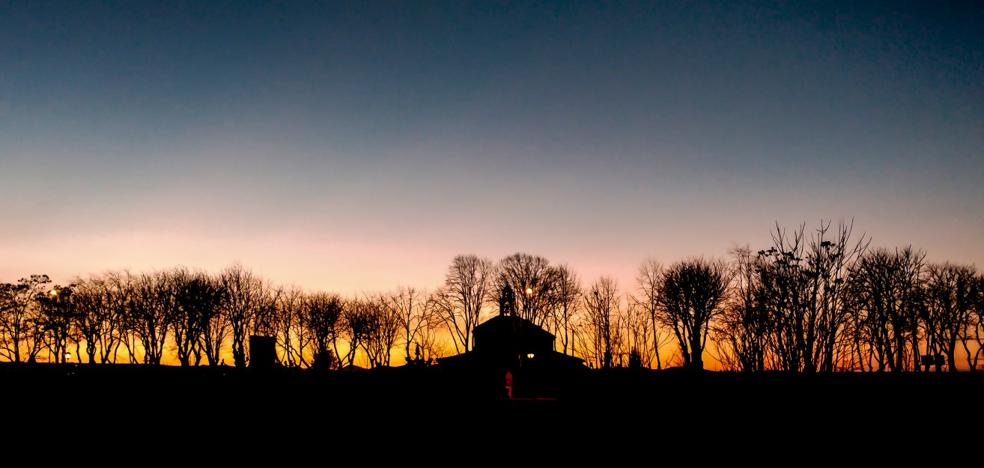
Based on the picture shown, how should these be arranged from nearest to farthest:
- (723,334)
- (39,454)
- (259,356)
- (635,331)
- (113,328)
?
1. (39,454)
2. (259,356)
3. (723,334)
4. (113,328)
5. (635,331)

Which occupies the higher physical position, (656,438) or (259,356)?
(259,356)

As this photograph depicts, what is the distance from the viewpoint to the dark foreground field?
1169 cm

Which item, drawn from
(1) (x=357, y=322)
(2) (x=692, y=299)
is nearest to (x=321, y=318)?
(1) (x=357, y=322)

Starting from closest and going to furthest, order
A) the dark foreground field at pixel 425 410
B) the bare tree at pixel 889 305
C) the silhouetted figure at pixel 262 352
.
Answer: the dark foreground field at pixel 425 410 < the silhouetted figure at pixel 262 352 < the bare tree at pixel 889 305

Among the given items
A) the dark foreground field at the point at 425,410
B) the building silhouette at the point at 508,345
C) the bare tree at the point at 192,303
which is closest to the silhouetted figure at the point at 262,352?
the dark foreground field at the point at 425,410

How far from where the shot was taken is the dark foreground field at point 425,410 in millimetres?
11695

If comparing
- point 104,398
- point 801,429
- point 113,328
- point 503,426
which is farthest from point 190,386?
point 113,328

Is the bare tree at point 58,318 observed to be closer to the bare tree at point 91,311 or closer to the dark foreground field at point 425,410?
the bare tree at point 91,311

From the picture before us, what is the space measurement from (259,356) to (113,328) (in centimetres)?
5503

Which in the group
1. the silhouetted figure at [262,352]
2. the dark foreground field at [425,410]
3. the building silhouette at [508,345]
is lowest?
the building silhouette at [508,345]

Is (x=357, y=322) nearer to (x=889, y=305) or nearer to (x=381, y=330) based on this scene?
(x=381, y=330)

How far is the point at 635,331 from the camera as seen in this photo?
212 ft

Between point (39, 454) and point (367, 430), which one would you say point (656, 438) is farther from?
point (39, 454)

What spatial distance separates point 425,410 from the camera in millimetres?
12430
